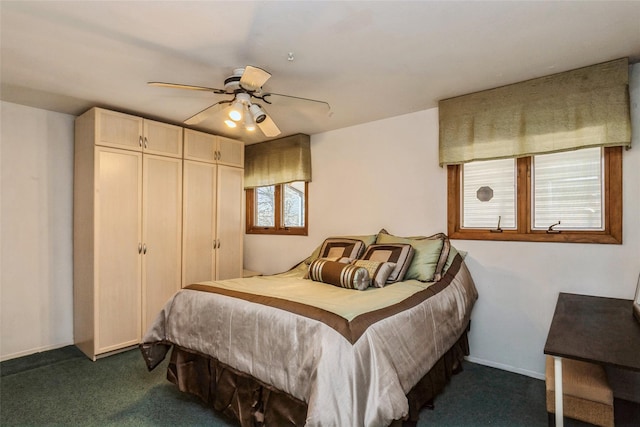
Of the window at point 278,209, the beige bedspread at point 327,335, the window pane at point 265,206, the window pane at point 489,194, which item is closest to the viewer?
the beige bedspread at point 327,335

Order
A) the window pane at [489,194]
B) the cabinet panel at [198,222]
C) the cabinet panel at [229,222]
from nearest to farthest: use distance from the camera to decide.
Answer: the window pane at [489,194] < the cabinet panel at [198,222] < the cabinet panel at [229,222]

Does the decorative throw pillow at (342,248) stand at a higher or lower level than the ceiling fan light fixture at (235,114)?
lower

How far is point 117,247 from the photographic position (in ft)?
10.2

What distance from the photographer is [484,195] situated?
9.52ft

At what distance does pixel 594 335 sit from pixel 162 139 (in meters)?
3.70

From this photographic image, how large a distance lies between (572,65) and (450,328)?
2.01 m

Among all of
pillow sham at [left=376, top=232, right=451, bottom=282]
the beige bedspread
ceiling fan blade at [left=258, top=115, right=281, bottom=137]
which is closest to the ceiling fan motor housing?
ceiling fan blade at [left=258, top=115, right=281, bottom=137]

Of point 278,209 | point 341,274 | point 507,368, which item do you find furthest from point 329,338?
point 278,209

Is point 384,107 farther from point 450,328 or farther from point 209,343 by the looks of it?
point 209,343

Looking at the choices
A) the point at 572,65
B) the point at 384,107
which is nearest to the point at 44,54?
the point at 384,107

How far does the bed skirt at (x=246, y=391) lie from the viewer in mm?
1767

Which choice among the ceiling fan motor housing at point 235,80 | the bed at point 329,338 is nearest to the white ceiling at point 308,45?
the ceiling fan motor housing at point 235,80

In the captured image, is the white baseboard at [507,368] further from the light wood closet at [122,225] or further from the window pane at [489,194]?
the light wood closet at [122,225]

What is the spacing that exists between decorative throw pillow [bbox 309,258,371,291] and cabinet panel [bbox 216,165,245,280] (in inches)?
62.2
